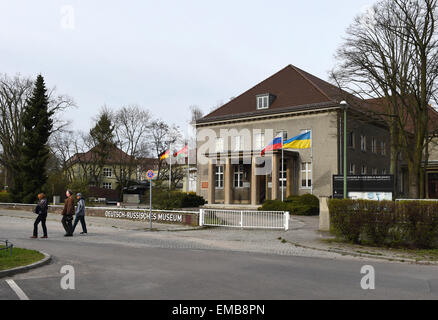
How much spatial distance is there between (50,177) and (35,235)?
88.2 feet

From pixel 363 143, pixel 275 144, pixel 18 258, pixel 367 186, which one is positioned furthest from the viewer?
pixel 363 143

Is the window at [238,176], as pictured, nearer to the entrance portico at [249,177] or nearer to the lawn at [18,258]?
the entrance portico at [249,177]

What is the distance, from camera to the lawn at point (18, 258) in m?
9.25

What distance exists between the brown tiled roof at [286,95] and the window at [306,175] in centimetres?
498

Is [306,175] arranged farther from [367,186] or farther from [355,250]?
[355,250]

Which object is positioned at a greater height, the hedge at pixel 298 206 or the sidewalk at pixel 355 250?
the hedge at pixel 298 206

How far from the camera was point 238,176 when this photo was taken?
4228cm

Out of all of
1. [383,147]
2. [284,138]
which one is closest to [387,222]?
[284,138]

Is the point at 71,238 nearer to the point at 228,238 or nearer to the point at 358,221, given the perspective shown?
the point at 228,238

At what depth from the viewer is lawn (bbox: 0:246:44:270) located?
9250 mm

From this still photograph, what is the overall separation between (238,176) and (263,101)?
303 inches

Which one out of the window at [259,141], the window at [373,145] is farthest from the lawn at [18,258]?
the window at [373,145]

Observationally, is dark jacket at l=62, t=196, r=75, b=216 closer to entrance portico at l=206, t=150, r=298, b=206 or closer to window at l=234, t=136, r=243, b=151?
entrance portico at l=206, t=150, r=298, b=206

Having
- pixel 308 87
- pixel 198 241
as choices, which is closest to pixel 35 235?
pixel 198 241
